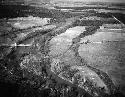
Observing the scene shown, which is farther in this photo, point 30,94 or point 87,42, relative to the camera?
point 87,42

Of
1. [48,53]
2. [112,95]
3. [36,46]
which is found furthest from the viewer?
[36,46]

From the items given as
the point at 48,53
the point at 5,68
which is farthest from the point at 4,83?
the point at 48,53

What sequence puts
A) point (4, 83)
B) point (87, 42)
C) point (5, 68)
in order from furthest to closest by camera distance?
point (87, 42)
point (5, 68)
point (4, 83)

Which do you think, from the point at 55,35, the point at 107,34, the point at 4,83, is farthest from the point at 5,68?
the point at 107,34

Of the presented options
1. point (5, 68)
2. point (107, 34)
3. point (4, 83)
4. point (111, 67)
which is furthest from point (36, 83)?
point (107, 34)

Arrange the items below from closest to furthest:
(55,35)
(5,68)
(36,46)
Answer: (5,68), (36,46), (55,35)

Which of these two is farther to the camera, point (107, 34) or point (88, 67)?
→ point (107, 34)

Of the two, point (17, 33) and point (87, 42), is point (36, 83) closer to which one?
point (87, 42)

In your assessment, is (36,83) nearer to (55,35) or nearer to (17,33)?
(55,35)

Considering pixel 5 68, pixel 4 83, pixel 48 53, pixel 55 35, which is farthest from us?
pixel 55 35
